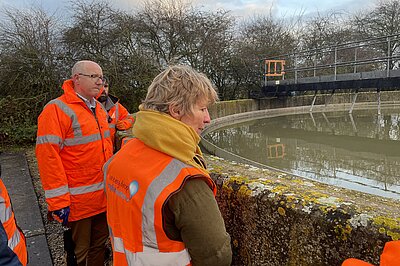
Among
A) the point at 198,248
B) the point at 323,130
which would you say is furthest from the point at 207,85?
the point at 323,130

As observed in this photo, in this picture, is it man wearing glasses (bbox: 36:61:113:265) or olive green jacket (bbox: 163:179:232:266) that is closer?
olive green jacket (bbox: 163:179:232:266)

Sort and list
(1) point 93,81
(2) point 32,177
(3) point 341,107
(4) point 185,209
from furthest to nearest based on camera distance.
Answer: (3) point 341,107
(2) point 32,177
(1) point 93,81
(4) point 185,209

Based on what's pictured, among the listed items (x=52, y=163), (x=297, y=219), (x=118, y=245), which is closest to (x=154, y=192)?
(x=118, y=245)

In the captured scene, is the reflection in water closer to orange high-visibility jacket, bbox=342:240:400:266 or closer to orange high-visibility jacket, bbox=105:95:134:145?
orange high-visibility jacket, bbox=105:95:134:145

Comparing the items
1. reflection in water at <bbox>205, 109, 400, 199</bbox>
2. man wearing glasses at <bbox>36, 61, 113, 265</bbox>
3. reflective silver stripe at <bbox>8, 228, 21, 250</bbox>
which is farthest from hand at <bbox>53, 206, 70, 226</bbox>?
reflection in water at <bbox>205, 109, 400, 199</bbox>

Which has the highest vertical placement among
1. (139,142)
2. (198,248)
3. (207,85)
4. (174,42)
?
(174,42)

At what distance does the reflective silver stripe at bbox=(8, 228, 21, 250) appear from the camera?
4.76ft

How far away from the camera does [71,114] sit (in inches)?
89.4

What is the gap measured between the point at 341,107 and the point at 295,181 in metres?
21.2

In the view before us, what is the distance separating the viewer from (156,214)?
3.54ft

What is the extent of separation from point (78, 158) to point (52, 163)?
194 mm

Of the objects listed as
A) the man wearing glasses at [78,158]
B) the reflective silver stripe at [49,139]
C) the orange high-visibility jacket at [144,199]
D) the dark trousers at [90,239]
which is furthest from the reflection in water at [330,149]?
the orange high-visibility jacket at [144,199]

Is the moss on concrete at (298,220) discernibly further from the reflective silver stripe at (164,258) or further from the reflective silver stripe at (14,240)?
the reflective silver stripe at (14,240)

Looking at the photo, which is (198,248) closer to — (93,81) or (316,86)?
(93,81)
